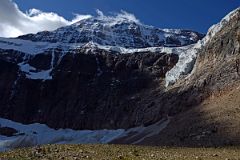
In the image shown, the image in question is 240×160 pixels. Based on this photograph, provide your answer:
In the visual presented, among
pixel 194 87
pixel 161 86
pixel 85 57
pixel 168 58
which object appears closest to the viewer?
pixel 194 87

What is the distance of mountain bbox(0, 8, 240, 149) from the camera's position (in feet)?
325

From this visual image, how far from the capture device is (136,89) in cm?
15075

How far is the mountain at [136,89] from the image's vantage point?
99031 millimetres

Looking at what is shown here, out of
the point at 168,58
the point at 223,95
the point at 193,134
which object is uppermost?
the point at 168,58

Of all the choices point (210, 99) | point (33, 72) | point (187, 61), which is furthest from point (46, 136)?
point (210, 99)

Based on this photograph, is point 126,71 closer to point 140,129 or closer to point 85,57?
point 85,57

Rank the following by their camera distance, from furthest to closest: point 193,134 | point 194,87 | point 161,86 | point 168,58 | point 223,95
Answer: point 168,58 → point 161,86 → point 194,87 → point 223,95 → point 193,134

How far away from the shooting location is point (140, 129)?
124 meters

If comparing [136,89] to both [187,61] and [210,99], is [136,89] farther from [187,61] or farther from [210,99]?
[210,99]

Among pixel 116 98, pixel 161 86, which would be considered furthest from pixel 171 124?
pixel 116 98

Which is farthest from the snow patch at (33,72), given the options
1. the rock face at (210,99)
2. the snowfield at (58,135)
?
the rock face at (210,99)

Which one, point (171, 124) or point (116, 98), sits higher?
point (116, 98)

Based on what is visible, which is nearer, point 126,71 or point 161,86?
point 161,86

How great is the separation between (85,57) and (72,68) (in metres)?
5.70
